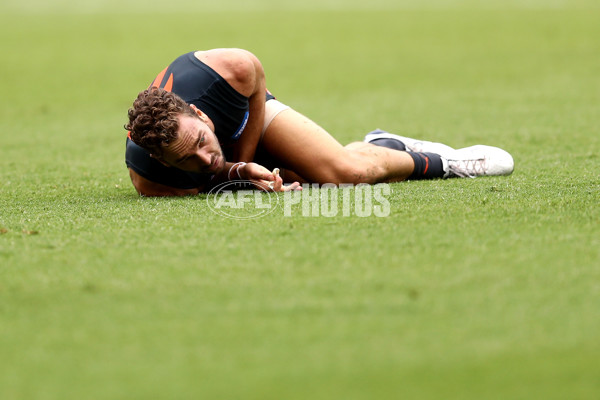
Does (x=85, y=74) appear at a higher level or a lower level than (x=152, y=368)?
higher

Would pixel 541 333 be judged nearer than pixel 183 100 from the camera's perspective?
Yes

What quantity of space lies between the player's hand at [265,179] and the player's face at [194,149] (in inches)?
5.1

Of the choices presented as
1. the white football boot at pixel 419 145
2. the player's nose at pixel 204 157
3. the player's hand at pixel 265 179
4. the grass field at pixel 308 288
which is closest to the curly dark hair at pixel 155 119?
the player's nose at pixel 204 157

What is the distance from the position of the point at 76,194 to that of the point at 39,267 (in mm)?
1304

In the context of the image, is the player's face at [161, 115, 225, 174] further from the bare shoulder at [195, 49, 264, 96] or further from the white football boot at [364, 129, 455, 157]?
the white football boot at [364, 129, 455, 157]

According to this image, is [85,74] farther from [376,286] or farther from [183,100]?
[376,286]

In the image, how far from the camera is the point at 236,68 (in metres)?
3.17

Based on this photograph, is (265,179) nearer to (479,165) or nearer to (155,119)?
(155,119)

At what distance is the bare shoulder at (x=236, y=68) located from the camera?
3.17 meters

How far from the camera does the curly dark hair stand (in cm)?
287

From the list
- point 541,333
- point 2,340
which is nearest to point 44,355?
point 2,340

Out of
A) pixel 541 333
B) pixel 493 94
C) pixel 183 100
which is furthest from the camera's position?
pixel 493 94

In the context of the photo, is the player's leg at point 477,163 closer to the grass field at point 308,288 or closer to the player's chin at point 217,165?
the grass field at point 308,288

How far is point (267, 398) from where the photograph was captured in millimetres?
1456
